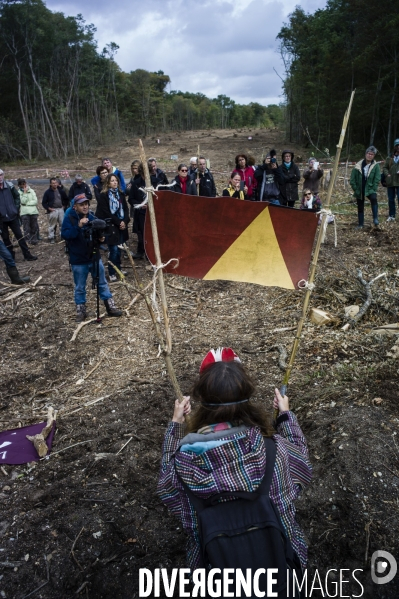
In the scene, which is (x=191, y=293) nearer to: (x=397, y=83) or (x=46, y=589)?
(x=46, y=589)

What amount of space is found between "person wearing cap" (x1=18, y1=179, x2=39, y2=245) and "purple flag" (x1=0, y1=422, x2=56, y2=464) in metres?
7.61

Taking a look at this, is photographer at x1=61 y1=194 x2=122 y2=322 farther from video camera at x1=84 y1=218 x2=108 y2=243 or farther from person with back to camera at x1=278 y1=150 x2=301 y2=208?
person with back to camera at x1=278 y1=150 x2=301 y2=208

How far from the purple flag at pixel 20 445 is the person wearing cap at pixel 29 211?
7.61m

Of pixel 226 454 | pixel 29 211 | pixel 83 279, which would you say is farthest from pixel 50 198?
pixel 226 454

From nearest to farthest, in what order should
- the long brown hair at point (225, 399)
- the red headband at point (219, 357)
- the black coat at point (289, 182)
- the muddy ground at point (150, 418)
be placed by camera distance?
1. the long brown hair at point (225, 399)
2. the red headband at point (219, 357)
3. the muddy ground at point (150, 418)
4. the black coat at point (289, 182)

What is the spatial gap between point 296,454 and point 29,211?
1029 cm

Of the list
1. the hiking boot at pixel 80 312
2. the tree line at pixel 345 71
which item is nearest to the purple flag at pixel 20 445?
the hiking boot at pixel 80 312

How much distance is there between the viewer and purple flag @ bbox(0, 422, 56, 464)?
361cm

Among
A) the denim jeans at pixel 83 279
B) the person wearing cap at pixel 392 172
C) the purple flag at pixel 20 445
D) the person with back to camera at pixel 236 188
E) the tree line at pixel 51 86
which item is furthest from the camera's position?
the tree line at pixel 51 86

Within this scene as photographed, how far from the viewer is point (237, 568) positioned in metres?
1.46

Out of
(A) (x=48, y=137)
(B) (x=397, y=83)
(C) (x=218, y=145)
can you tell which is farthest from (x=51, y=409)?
(A) (x=48, y=137)

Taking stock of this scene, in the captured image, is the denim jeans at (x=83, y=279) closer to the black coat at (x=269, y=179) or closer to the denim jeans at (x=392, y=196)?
the black coat at (x=269, y=179)

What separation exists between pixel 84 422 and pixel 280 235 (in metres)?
2.63

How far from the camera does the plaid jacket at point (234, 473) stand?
1.46 m
